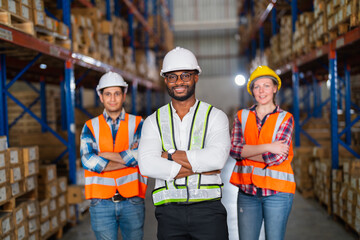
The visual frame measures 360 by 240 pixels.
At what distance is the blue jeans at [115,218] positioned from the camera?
105 inches

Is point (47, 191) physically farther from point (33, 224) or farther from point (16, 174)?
point (16, 174)

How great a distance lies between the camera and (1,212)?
382 cm

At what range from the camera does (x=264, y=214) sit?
2512 mm

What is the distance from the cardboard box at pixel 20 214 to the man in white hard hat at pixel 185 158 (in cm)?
250

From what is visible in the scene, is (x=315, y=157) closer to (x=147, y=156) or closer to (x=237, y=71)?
A: (x=147, y=156)

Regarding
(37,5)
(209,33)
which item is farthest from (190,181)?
(209,33)

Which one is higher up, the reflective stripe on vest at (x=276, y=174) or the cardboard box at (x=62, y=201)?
the reflective stripe on vest at (x=276, y=174)

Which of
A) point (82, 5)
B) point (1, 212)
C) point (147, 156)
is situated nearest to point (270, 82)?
point (147, 156)

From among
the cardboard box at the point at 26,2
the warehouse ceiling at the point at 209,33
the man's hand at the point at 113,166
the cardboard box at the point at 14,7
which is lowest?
the man's hand at the point at 113,166

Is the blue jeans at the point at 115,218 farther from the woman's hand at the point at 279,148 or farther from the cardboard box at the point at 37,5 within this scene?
the cardboard box at the point at 37,5

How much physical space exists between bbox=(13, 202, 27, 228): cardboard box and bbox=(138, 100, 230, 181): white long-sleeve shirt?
2.50m

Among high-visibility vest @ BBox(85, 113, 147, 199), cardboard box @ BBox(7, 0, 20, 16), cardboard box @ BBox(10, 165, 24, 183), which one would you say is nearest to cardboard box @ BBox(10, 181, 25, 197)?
cardboard box @ BBox(10, 165, 24, 183)

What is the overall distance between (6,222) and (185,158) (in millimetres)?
2641

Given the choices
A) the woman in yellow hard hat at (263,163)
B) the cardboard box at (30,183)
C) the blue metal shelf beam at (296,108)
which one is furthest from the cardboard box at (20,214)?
the blue metal shelf beam at (296,108)
